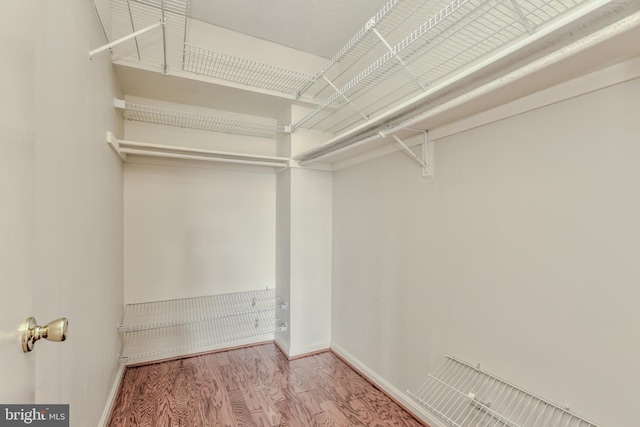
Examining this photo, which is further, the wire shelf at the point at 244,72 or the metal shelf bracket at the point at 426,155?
the wire shelf at the point at 244,72

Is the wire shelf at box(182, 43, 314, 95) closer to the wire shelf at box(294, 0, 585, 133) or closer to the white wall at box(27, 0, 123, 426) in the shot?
the wire shelf at box(294, 0, 585, 133)

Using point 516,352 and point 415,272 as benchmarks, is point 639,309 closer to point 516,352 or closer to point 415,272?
point 516,352

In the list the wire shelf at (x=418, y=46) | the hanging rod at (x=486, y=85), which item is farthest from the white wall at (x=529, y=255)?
the wire shelf at (x=418, y=46)

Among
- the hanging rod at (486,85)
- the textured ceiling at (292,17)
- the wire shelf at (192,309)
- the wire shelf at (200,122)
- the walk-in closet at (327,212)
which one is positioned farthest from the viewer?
the wire shelf at (192,309)

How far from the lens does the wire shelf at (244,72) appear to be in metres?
2.01

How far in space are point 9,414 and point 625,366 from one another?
5.52 ft

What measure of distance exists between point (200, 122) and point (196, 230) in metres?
0.94

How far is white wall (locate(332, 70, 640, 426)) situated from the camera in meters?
0.97

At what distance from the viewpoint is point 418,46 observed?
171 cm

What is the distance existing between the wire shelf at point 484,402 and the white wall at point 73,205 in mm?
1414

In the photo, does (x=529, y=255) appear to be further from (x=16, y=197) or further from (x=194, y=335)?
(x=194, y=335)

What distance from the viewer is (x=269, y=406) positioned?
1872 millimetres

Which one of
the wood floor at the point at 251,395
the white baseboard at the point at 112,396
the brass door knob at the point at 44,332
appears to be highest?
the brass door knob at the point at 44,332

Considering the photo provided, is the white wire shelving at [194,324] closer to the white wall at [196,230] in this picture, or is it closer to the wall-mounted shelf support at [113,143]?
the white wall at [196,230]
